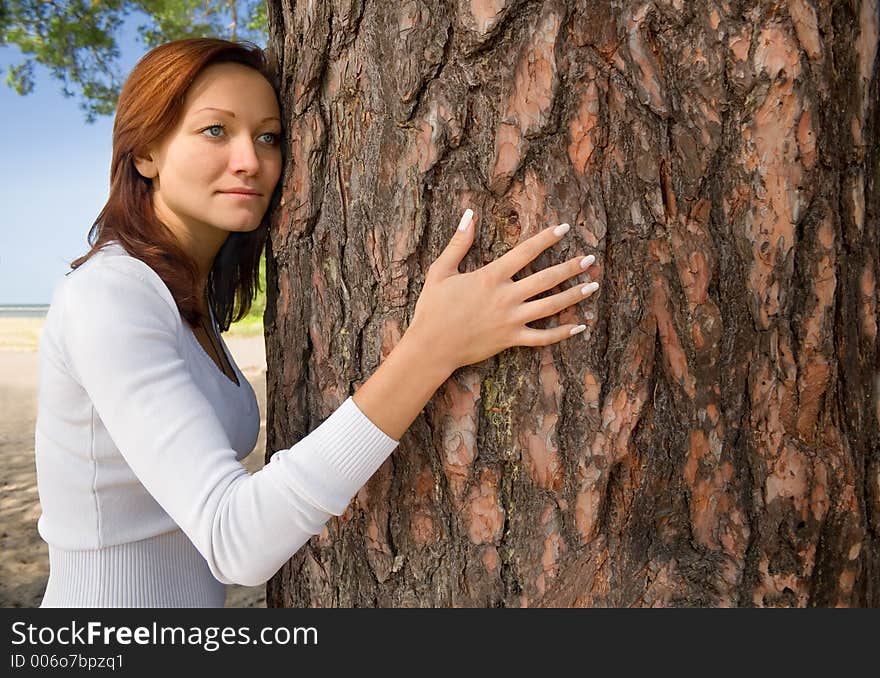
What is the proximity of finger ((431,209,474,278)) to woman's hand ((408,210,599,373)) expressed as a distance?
26mm

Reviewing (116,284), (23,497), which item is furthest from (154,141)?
(23,497)

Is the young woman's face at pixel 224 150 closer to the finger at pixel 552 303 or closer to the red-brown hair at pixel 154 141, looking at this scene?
the red-brown hair at pixel 154 141

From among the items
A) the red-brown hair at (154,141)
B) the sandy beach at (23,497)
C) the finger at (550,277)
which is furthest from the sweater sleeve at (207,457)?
the sandy beach at (23,497)

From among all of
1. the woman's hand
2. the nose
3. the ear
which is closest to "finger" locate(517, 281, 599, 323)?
the woman's hand

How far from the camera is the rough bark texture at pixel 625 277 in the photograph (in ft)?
4.62

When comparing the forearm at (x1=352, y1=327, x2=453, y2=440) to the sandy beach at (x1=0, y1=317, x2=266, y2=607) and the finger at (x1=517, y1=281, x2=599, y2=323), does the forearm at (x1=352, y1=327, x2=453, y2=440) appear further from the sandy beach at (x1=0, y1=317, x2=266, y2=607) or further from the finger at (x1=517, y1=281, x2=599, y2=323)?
the sandy beach at (x1=0, y1=317, x2=266, y2=607)

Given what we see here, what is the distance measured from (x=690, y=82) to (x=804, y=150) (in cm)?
25

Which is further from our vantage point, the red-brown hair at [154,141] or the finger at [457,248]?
Result: the red-brown hair at [154,141]

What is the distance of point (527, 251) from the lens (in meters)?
1.40

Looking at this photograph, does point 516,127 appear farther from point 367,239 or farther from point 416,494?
point 416,494

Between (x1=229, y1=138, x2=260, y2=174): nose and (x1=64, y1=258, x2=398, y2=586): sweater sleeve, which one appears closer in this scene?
(x1=64, y1=258, x2=398, y2=586): sweater sleeve

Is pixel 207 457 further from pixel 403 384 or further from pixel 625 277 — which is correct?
pixel 625 277

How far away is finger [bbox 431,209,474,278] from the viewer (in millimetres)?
1447

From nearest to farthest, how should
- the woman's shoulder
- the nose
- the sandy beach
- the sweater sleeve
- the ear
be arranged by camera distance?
the sweater sleeve → the woman's shoulder → the nose → the ear → the sandy beach
